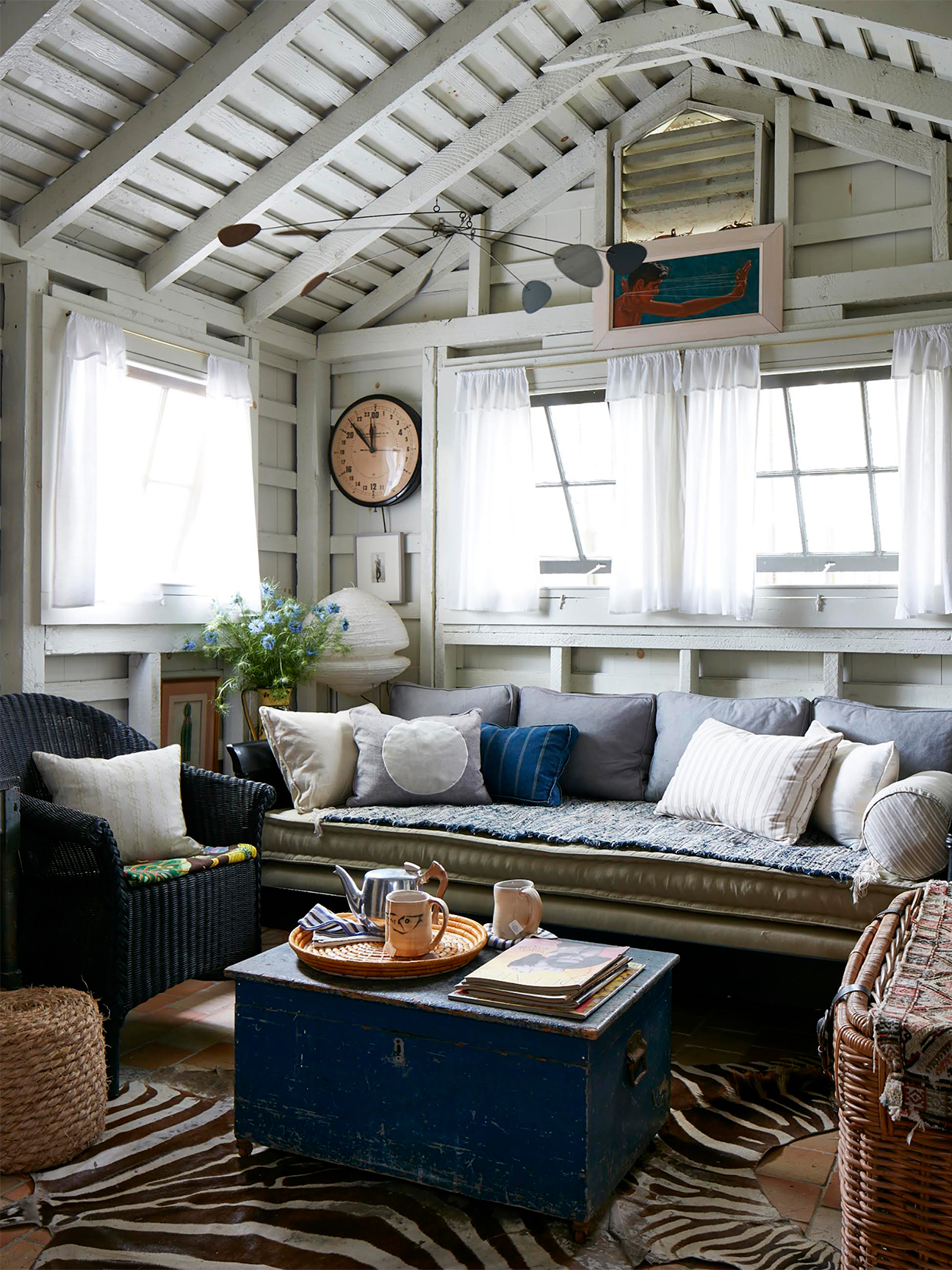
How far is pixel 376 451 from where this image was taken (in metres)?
5.10

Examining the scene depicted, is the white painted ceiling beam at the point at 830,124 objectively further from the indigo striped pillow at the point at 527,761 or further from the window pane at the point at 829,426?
the indigo striped pillow at the point at 527,761

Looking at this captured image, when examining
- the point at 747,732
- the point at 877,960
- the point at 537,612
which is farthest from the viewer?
the point at 537,612

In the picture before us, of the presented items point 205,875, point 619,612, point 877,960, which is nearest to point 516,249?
point 619,612

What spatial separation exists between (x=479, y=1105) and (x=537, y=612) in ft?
8.96

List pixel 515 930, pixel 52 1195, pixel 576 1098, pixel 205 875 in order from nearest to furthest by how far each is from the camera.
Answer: pixel 576 1098 → pixel 52 1195 → pixel 515 930 → pixel 205 875

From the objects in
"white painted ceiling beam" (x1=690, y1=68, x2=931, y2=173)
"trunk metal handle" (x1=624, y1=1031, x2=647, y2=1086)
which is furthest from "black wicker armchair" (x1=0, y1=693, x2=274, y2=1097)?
"white painted ceiling beam" (x1=690, y1=68, x2=931, y2=173)

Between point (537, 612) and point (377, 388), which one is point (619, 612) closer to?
point (537, 612)

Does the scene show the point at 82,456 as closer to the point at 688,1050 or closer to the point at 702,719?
the point at 702,719

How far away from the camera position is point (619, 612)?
4.43 m

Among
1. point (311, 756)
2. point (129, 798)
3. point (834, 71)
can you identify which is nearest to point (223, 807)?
point (129, 798)

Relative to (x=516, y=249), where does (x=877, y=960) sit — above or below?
below

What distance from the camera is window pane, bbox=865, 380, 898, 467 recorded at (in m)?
4.18

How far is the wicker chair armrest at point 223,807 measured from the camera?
3473 millimetres

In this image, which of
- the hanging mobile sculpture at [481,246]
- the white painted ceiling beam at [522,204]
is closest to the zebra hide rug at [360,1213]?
the hanging mobile sculpture at [481,246]
